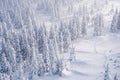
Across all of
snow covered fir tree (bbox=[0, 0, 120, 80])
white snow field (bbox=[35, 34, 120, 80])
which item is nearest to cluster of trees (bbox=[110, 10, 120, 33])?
snow covered fir tree (bbox=[0, 0, 120, 80])

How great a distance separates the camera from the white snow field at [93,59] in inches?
3647

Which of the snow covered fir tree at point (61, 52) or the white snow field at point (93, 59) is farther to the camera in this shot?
the white snow field at point (93, 59)

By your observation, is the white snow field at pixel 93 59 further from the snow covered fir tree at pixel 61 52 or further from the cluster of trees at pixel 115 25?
the cluster of trees at pixel 115 25

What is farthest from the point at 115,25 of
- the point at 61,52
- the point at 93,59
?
the point at 61,52

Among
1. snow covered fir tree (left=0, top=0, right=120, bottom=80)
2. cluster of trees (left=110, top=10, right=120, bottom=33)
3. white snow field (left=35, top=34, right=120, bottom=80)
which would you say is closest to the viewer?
snow covered fir tree (left=0, top=0, right=120, bottom=80)

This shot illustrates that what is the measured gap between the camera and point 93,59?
10769 cm

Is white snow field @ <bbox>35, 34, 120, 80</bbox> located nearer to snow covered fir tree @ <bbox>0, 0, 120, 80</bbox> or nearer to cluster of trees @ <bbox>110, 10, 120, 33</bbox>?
snow covered fir tree @ <bbox>0, 0, 120, 80</bbox>

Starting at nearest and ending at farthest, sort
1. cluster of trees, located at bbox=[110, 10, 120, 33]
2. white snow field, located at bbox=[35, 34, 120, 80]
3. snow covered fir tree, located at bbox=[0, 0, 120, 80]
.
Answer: snow covered fir tree, located at bbox=[0, 0, 120, 80] → white snow field, located at bbox=[35, 34, 120, 80] → cluster of trees, located at bbox=[110, 10, 120, 33]

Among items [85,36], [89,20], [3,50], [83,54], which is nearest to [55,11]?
[89,20]

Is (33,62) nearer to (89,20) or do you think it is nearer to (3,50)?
(3,50)

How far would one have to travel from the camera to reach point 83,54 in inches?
4537

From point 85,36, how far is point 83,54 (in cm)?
2765

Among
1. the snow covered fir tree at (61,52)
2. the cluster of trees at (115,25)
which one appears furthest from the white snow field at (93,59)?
the cluster of trees at (115,25)

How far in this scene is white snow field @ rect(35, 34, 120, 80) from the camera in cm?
9262
